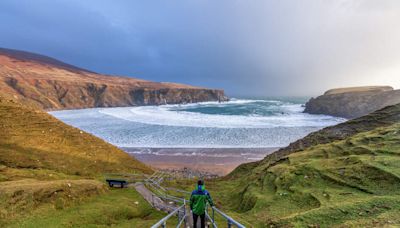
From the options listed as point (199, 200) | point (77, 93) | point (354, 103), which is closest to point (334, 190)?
point (199, 200)

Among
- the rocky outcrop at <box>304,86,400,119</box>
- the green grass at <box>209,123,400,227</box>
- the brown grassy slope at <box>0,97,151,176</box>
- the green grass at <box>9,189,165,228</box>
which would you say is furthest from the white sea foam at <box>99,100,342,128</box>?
the green grass at <box>9,189,165,228</box>

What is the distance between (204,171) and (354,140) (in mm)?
18168

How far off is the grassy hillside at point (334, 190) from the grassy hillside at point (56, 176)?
5381mm

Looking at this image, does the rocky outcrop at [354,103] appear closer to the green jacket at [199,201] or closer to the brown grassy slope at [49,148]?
the brown grassy slope at [49,148]

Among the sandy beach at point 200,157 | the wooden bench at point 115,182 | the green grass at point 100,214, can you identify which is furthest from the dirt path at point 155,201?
the sandy beach at point 200,157

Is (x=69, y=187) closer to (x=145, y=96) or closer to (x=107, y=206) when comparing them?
(x=107, y=206)

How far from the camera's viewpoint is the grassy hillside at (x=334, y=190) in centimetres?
782

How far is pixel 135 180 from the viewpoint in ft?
61.7

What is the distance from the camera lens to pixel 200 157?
35719mm

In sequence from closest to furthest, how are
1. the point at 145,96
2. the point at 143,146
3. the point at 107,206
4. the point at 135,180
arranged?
the point at 107,206 < the point at 135,180 < the point at 143,146 < the point at 145,96

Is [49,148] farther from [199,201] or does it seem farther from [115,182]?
[199,201]

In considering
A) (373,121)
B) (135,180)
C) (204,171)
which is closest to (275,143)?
(204,171)

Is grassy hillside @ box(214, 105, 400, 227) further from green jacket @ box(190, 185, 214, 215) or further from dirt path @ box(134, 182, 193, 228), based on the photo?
dirt path @ box(134, 182, 193, 228)

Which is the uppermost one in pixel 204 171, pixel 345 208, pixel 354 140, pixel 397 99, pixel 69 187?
pixel 397 99
